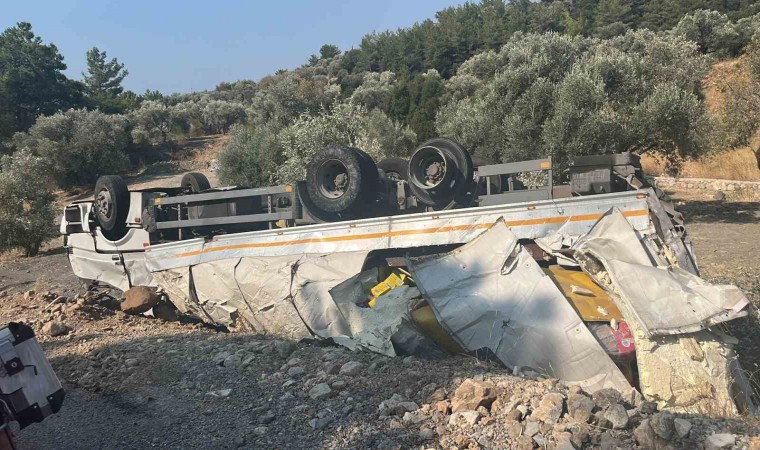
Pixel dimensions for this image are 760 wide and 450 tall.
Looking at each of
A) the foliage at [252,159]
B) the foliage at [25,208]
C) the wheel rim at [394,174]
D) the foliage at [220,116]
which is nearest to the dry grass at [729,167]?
the foliage at [252,159]

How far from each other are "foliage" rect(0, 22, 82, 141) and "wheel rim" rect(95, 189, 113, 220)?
34528mm

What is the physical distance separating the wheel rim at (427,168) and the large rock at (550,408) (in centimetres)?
367

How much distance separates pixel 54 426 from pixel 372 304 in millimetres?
3121

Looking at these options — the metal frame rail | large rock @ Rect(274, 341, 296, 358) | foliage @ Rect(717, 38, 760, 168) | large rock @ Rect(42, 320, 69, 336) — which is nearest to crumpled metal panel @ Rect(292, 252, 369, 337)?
large rock @ Rect(274, 341, 296, 358)

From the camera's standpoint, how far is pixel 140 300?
8.63 m

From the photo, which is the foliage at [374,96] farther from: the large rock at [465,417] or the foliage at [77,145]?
the large rock at [465,417]

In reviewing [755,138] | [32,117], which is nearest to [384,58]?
[32,117]

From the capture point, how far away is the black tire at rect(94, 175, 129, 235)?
955 cm

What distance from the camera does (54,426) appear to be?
4875 mm

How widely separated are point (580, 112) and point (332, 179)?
8900mm

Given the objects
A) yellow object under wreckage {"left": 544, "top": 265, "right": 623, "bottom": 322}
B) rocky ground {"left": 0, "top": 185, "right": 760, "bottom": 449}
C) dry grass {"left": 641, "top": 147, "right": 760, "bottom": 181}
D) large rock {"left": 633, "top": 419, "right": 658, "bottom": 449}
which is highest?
dry grass {"left": 641, "top": 147, "right": 760, "bottom": 181}

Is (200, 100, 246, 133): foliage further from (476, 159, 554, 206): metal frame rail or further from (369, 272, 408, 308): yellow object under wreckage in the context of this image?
(369, 272, 408, 308): yellow object under wreckage

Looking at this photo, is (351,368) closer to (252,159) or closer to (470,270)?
(470,270)

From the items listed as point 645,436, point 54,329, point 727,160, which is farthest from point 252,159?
point 645,436
